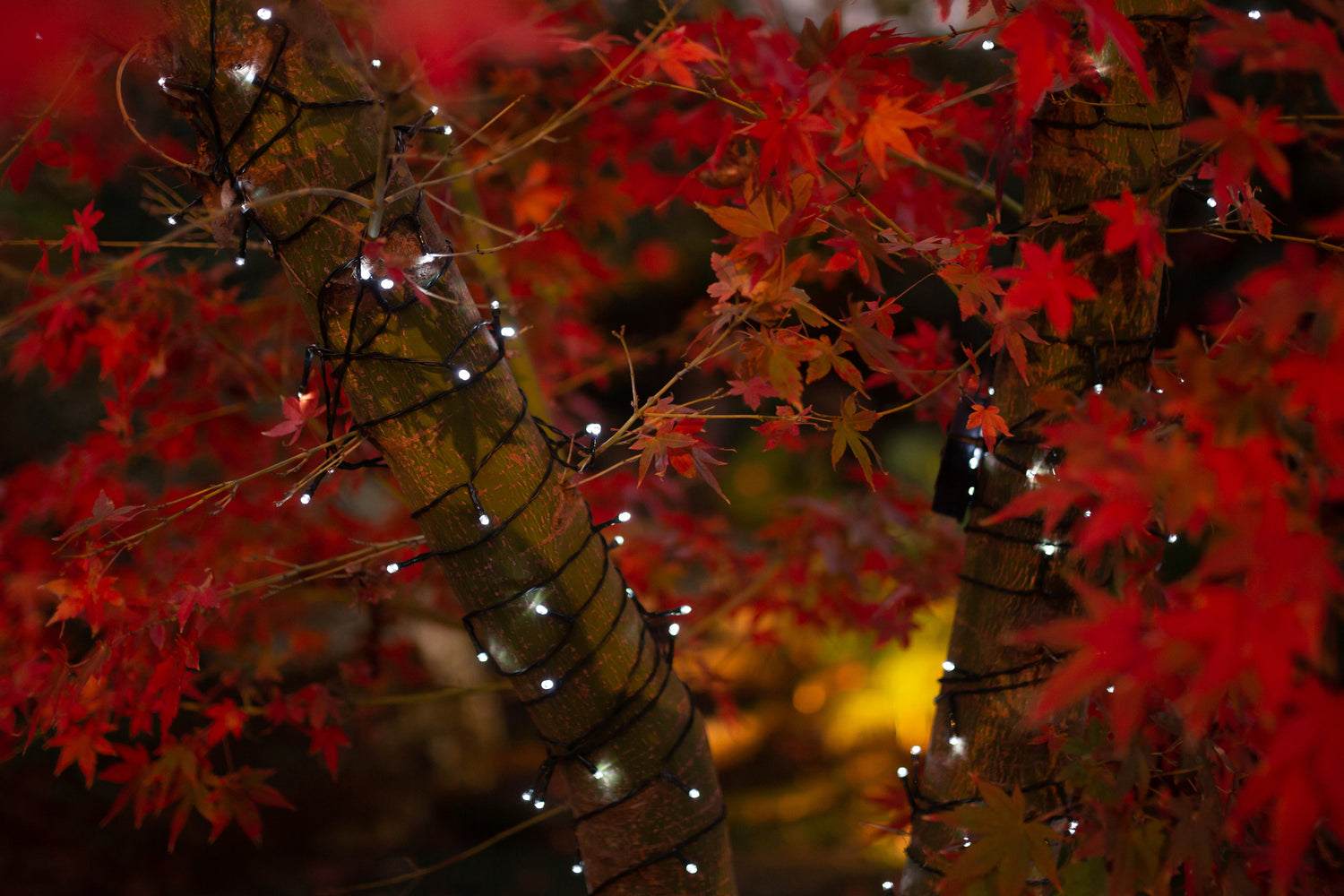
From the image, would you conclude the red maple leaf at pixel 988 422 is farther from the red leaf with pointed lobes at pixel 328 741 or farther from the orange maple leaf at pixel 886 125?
the red leaf with pointed lobes at pixel 328 741

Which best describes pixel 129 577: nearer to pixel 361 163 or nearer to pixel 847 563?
pixel 361 163

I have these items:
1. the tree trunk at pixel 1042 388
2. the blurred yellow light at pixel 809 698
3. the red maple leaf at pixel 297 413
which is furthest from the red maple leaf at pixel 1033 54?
the blurred yellow light at pixel 809 698

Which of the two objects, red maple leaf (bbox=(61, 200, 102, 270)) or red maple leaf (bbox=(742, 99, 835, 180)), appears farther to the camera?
red maple leaf (bbox=(61, 200, 102, 270))

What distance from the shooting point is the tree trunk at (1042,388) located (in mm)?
1104

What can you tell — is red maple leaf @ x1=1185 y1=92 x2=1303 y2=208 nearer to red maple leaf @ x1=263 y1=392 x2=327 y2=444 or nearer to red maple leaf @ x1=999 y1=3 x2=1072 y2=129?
red maple leaf @ x1=999 y1=3 x2=1072 y2=129

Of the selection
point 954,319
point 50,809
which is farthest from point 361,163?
point 954,319

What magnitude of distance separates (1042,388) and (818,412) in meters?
0.44

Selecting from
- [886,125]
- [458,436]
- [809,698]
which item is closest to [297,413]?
[458,436]

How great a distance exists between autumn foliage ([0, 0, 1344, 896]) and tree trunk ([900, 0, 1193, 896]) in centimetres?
3

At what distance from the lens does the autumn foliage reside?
62cm

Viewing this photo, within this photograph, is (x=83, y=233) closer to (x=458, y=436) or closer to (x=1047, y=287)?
(x=458, y=436)

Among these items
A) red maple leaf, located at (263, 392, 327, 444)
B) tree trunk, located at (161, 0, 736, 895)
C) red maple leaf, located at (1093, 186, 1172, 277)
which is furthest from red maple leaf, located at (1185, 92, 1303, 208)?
red maple leaf, located at (263, 392, 327, 444)

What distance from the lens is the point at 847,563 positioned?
196 centimetres

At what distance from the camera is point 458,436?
41.4 inches
